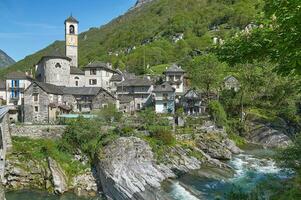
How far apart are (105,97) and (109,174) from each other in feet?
84.8

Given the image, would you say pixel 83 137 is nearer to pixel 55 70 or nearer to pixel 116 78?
pixel 55 70

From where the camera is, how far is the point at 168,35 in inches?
5221

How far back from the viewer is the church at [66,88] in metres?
49.3

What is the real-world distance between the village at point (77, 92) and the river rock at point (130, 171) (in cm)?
1710

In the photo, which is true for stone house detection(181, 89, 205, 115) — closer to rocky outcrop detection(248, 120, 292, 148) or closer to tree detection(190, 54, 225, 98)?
tree detection(190, 54, 225, 98)

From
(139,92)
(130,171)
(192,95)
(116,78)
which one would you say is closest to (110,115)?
(130,171)

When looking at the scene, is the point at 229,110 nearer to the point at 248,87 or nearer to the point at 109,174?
the point at 248,87

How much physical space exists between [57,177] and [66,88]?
27.7 meters

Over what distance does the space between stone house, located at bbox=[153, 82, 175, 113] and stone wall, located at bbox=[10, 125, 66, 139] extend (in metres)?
22.5

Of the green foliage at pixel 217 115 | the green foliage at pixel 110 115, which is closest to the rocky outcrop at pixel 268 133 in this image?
the green foliage at pixel 217 115

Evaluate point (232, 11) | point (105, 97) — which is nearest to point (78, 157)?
point (105, 97)

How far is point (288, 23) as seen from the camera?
7.60 metres

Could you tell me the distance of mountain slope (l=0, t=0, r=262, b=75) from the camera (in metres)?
108

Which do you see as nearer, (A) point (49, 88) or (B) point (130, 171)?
(B) point (130, 171)
